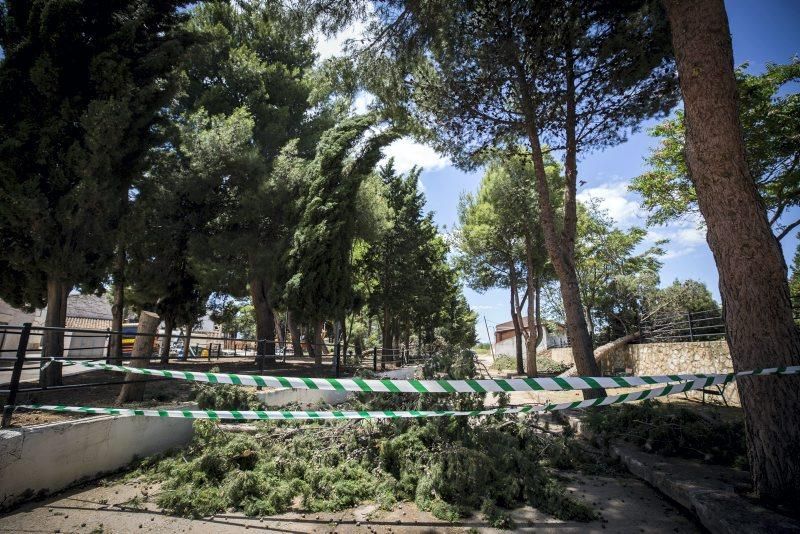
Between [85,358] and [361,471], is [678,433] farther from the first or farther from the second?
[85,358]

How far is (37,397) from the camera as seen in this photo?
231 inches

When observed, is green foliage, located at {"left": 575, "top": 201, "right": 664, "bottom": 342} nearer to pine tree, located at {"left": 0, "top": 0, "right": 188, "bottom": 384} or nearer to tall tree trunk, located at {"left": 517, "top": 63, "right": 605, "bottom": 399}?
tall tree trunk, located at {"left": 517, "top": 63, "right": 605, "bottom": 399}

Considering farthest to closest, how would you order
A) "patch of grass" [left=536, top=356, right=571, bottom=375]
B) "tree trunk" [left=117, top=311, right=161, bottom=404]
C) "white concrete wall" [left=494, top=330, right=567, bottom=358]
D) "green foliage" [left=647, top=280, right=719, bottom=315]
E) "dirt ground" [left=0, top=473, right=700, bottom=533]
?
1. "white concrete wall" [left=494, top=330, right=567, bottom=358]
2. "patch of grass" [left=536, top=356, right=571, bottom=375]
3. "green foliage" [left=647, top=280, right=719, bottom=315]
4. "tree trunk" [left=117, top=311, right=161, bottom=404]
5. "dirt ground" [left=0, top=473, right=700, bottom=533]

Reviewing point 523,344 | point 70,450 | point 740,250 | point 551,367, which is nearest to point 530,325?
point 551,367

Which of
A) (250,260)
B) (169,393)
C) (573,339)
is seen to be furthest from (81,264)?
(573,339)

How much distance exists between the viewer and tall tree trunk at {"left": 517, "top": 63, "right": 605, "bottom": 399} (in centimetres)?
759

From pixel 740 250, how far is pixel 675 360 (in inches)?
452

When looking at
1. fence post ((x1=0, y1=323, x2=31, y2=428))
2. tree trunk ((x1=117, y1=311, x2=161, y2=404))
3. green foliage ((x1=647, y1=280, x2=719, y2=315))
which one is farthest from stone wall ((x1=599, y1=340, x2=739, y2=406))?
fence post ((x1=0, y1=323, x2=31, y2=428))

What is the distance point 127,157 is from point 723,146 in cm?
1035

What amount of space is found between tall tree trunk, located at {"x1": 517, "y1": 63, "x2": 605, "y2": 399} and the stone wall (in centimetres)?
401

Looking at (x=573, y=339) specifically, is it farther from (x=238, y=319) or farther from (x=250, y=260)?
(x=238, y=319)

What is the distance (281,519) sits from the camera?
3195 mm

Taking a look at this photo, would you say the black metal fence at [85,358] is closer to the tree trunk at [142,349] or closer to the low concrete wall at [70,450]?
the tree trunk at [142,349]

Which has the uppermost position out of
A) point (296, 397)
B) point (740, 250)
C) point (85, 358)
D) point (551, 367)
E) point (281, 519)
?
point (740, 250)
